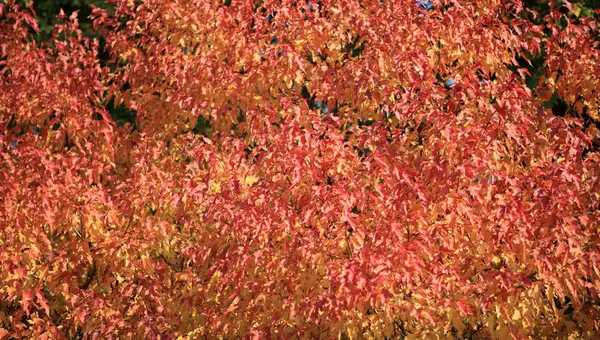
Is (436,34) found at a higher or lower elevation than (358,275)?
higher

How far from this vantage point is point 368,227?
491cm

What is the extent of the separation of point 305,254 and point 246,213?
51cm

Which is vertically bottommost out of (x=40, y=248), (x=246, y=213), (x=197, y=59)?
(x=40, y=248)

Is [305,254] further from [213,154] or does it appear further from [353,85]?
[353,85]

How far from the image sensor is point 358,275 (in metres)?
4.23

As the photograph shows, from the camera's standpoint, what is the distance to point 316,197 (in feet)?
15.8

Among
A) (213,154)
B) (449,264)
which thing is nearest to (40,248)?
(213,154)

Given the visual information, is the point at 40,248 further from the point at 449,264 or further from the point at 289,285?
the point at 449,264

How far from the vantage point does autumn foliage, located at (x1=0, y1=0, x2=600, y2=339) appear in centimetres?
454

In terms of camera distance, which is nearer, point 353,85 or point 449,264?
point 449,264

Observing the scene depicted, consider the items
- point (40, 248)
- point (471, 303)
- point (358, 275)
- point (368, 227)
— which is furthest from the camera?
point (40, 248)

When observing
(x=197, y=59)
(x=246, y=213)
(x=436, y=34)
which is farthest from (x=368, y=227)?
(x=197, y=59)

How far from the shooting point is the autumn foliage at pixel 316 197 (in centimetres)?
454

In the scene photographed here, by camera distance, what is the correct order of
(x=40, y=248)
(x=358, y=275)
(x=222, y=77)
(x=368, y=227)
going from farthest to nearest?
(x=222, y=77), (x=40, y=248), (x=368, y=227), (x=358, y=275)
